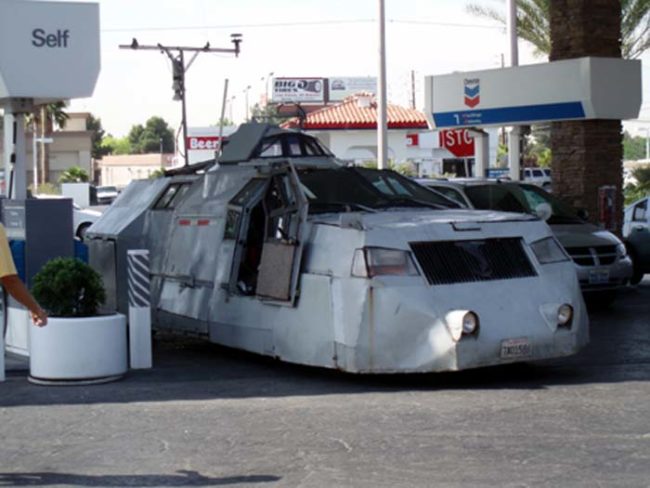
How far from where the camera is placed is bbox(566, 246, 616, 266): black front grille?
15445 millimetres

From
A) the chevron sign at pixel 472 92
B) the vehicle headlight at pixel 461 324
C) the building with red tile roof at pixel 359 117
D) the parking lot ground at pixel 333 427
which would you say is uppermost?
the building with red tile roof at pixel 359 117

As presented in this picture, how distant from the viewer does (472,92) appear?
23.3 m

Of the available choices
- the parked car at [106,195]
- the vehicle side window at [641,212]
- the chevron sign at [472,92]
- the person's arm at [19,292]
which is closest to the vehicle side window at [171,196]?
the person's arm at [19,292]

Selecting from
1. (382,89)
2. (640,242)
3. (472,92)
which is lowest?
(640,242)

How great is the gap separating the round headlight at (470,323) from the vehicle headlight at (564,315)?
0.87 m

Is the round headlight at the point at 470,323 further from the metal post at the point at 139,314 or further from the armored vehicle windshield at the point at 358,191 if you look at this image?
the metal post at the point at 139,314

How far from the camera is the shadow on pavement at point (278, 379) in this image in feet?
33.1

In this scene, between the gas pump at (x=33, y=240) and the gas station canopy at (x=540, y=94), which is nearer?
the gas pump at (x=33, y=240)

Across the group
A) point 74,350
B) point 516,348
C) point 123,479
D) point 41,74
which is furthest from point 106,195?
point 123,479

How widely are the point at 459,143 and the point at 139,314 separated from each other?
20.8 meters

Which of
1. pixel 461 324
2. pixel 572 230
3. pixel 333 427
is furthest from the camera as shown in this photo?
pixel 572 230

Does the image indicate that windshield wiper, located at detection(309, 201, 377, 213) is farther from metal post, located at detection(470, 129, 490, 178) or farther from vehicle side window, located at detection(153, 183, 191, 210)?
metal post, located at detection(470, 129, 490, 178)

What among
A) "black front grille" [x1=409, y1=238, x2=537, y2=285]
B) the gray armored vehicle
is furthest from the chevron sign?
"black front grille" [x1=409, y1=238, x2=537, y2=285]

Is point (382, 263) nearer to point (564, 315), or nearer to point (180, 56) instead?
point (564, 315)
